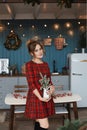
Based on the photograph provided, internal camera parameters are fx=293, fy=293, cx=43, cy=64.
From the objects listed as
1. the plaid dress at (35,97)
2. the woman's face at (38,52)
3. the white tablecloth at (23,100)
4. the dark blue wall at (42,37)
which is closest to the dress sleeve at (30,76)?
the plaid dress at (35,97)

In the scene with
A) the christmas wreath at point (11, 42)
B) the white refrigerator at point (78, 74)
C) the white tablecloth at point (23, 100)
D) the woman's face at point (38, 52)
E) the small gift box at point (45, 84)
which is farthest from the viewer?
the christmas wreath at point (11, 42)

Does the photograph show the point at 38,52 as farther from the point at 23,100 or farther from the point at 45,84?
the point at 23,100

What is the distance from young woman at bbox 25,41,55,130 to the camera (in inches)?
121

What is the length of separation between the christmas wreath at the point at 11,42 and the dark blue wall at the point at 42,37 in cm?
9

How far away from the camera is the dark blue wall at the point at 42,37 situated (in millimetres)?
7980

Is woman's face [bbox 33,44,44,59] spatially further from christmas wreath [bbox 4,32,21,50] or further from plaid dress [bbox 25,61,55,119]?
christmas wreath [bbox 4,32,21,50]

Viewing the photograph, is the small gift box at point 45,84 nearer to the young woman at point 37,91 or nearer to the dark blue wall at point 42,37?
the young woman at point 37,91

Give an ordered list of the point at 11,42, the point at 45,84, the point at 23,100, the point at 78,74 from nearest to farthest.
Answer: the point at 45,84 → the point at 23,100 → the point at 78,74 → the point at 11,42

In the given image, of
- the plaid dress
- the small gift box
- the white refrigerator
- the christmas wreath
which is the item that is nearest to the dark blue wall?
the christmas wreath

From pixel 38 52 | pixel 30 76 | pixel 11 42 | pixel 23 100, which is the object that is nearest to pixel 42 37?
pixel 11 42

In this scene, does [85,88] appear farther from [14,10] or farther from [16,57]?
[14,10]

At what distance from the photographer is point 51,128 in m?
5.07

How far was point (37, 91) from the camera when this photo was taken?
3.04 m

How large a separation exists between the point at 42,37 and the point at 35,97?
5081mm
